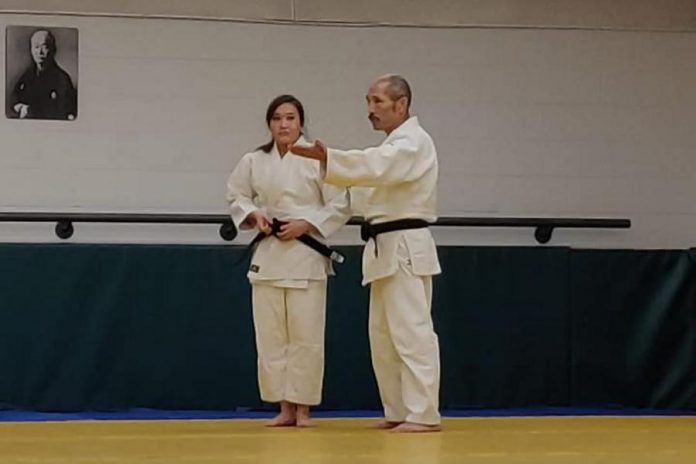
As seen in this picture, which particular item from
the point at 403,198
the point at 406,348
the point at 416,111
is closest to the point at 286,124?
the point at 403,198

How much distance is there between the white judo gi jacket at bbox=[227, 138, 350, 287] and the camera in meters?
5.53

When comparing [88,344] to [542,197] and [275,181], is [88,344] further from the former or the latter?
[542,197]

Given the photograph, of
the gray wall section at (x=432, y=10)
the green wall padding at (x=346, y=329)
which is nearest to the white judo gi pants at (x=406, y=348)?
the green wall padding at (x=346, y=329)

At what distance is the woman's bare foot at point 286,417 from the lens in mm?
5539

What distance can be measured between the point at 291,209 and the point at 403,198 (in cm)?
59

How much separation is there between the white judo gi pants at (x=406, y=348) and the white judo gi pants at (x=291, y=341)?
0.33m

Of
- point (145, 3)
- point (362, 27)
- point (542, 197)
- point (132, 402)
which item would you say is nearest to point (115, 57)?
point (145, 3)

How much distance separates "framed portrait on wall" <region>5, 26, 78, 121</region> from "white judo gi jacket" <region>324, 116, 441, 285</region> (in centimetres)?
277

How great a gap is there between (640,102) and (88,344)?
11.8 ft

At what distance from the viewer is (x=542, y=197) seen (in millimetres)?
7875

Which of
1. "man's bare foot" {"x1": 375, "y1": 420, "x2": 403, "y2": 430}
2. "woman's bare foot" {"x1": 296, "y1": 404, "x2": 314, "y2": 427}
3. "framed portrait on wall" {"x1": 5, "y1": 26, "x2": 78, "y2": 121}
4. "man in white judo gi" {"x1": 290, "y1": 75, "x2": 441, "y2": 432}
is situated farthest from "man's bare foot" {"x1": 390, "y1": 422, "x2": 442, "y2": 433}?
"framed portrait on wall" {"x1": 5, "y1": 26, "x2": 78, "y2": 121}

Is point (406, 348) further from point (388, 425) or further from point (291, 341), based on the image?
point (291, 341)

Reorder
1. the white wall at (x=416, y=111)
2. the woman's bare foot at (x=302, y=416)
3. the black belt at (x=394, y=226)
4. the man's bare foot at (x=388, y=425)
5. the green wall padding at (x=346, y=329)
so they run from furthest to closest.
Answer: the white wall at (x=416, y=111)
the green wall padding at (x=346, y=329)
the woman's bare foot at (x=302, y=416)
the man's bare foot at (x=388, y=425)
the black belt at (x=394, y=226)

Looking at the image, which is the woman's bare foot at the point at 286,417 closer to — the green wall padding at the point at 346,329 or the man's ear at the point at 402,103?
the man's ear at the point at 402,103
